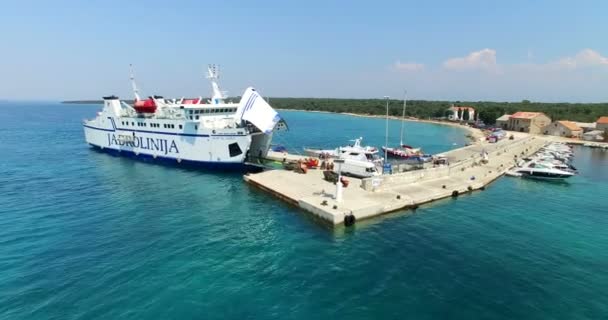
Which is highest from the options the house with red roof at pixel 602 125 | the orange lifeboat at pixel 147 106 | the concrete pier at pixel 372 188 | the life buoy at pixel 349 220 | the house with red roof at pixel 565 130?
the orange lifeboat at pixel 147 106

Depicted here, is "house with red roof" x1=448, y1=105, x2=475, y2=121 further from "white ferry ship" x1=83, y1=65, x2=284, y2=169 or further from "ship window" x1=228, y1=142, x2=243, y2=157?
"ship window" x1=228, y1=142, x2=243, y2=157

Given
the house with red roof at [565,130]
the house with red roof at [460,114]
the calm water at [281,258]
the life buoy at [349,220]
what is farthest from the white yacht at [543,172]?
the house with red roof at [460,114]

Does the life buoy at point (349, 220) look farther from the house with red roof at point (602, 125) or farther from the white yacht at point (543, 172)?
the house with red roof at point (602, 125)

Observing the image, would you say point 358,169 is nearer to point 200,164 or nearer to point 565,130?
point 200,164

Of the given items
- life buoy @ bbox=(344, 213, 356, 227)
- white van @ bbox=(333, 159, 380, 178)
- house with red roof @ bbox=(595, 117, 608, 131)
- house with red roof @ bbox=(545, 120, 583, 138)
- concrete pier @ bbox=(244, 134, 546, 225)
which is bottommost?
life buoy @ bbox=(344, 213, 356, 227)

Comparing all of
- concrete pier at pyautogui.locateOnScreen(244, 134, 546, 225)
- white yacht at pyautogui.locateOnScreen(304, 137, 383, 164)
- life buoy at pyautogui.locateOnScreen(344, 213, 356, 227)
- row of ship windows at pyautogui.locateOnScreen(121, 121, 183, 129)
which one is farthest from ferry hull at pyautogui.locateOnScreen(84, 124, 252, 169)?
life buoy at pyautogui.locateOnScreen(344, 213, 356, 227)

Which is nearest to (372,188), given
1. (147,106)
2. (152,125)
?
(152,125)
